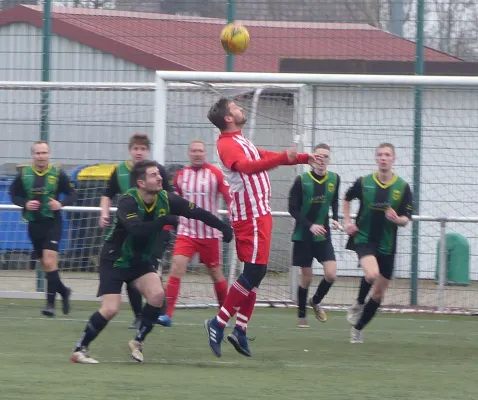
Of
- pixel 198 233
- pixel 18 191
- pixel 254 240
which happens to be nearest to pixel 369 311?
pixel 254 240

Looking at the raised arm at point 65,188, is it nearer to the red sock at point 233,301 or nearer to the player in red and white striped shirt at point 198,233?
the player in red and white striped shirt at point 198,233

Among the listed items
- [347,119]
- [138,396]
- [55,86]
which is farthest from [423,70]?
[138,396]

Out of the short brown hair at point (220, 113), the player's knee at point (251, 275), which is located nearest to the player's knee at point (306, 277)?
the player's knee at point (251, 275)

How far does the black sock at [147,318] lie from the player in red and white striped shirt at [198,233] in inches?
72.1

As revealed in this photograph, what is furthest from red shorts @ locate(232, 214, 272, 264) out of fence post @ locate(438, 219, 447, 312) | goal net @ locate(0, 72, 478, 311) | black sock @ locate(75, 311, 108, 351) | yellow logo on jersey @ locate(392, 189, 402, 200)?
fence post @ locate(438, 219, 447, 312)

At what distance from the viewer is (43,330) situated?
9.29 m

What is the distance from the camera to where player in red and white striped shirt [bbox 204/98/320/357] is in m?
7.69

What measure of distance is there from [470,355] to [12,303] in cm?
570

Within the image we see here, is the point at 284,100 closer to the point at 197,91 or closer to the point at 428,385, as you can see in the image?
the point at 197,91

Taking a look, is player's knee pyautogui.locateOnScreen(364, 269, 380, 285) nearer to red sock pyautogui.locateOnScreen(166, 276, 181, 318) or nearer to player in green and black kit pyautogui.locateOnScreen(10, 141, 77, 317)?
red sock pyautogui.locateOnScreen(166, 276, 181, 318)

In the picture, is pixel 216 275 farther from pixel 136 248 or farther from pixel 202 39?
pixel 202 39

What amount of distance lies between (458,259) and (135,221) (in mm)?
5999

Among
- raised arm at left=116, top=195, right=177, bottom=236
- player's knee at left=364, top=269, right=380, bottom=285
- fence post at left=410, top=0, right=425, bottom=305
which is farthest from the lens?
fence post at left=410, top=0, right=425, bottom=305

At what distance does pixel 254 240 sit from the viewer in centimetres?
769
